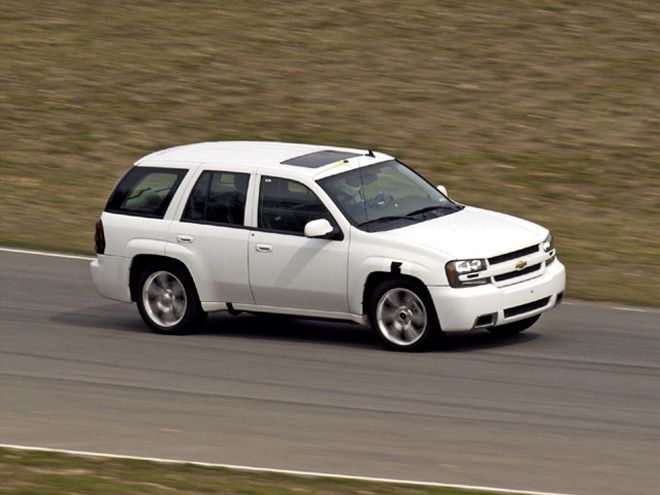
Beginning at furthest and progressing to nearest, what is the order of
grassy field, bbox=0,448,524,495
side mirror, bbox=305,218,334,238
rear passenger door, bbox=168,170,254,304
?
rear passenger door, bbox=168,170,254,304
side mirror, bbox=305,218,334,238
grassy field, bbox=0,448,524,495

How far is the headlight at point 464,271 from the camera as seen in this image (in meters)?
13.3

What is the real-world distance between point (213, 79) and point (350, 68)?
2547 millimetres

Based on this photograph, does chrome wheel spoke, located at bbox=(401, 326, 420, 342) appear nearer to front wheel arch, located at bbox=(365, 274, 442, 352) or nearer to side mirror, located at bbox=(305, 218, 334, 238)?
front wheel arch, located at bbox=(365, 274, 442, 352)

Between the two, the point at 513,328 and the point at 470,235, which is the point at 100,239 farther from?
the point at 513,328

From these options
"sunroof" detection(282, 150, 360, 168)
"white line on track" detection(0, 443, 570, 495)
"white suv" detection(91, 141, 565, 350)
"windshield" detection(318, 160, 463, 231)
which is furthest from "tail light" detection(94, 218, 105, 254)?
"white line on track" detection(0, 443, 570, 495)

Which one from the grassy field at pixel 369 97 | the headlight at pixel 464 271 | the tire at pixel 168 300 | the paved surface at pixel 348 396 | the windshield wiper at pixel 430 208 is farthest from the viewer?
the grassy field at pixel 369 97

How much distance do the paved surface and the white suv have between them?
14.8 inches

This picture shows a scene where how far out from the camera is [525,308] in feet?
45.4

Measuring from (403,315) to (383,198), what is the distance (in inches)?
48.7

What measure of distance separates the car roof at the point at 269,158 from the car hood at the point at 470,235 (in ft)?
3.43

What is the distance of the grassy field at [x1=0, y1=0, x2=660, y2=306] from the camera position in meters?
21.8

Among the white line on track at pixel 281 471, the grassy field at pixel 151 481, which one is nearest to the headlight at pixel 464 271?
the white line on track at pixel 281 471

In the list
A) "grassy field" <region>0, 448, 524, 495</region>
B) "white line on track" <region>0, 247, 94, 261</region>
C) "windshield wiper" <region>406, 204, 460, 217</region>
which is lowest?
"white line on track" <region>0, 247, 94, 261</region>

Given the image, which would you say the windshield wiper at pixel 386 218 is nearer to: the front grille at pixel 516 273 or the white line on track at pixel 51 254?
the front grille at pixel 516 273
